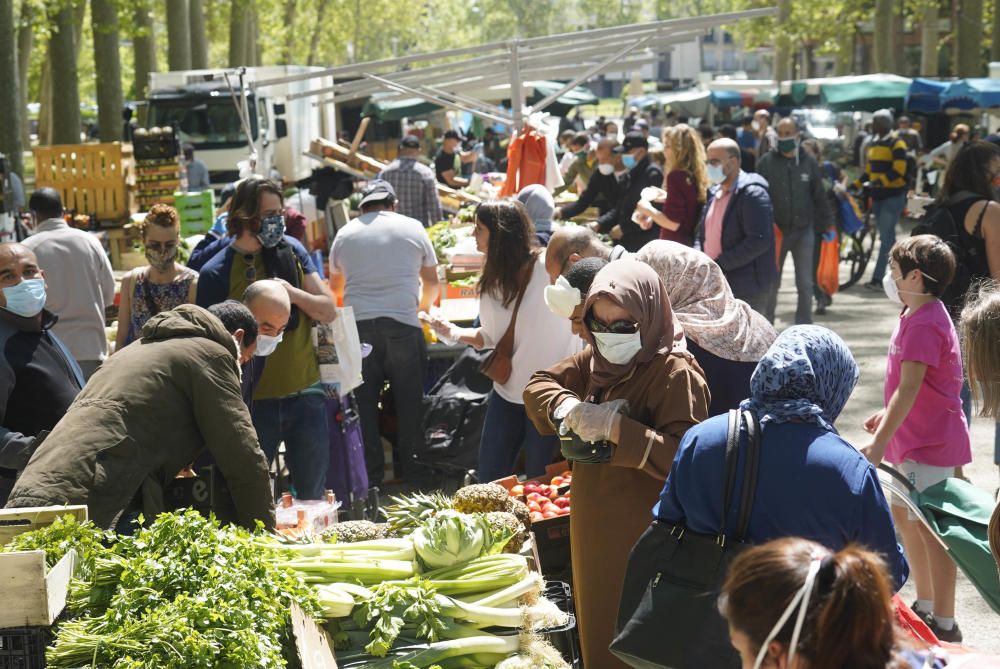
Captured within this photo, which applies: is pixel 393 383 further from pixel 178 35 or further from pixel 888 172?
pixel 178 35

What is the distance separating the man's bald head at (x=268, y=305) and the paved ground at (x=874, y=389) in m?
3.26

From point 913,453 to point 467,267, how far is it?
490cm

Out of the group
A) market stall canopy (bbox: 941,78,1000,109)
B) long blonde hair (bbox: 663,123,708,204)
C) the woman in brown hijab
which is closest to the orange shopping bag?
long blonde hair (bbox: 663,123,708,204)

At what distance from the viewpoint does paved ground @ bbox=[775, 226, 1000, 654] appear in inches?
218

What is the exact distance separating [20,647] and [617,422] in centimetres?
181

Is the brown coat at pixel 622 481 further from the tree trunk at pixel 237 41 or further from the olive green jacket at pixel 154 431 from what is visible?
the tree trunk at pixel 237 41

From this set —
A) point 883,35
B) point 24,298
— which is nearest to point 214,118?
point 24,298

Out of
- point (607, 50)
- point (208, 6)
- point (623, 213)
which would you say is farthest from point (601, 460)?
point (208, 6)

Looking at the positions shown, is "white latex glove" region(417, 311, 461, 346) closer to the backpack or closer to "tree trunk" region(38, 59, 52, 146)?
the backpack

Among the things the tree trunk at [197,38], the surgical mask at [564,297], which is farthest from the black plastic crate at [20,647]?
the tree trunk at [197,38]

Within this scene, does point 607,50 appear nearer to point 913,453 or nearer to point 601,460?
point 913,453

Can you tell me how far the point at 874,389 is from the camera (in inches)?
404

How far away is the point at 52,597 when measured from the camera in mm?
3168

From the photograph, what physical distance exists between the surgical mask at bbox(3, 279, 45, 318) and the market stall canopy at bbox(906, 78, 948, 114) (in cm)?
2417
